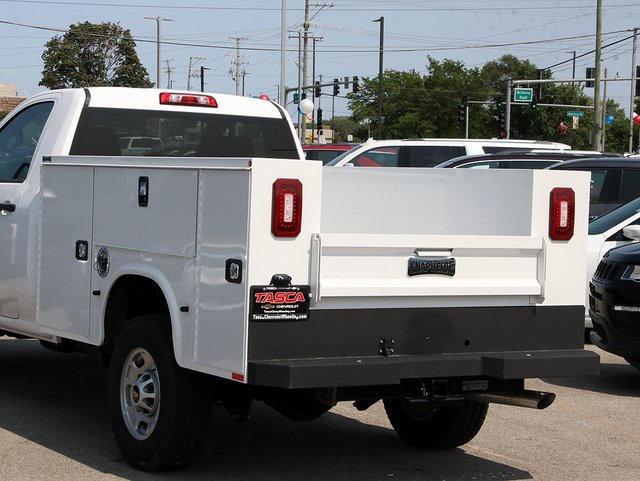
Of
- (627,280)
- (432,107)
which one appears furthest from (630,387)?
(432,107)

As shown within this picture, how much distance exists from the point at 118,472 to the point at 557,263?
2.64m

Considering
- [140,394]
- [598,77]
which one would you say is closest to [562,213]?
[140,394]

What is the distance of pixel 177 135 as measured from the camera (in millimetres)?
8539

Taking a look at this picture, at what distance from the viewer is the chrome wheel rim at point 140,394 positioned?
6.50 m

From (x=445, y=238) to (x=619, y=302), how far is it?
3.80 m

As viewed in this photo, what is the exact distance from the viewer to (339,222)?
730 cm

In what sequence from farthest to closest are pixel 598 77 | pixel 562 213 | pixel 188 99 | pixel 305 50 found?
pixel 305 50 < pixel 598 77 < pixel 188 99 < pixel 562 213

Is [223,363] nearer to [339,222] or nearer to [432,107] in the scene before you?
[339,222]

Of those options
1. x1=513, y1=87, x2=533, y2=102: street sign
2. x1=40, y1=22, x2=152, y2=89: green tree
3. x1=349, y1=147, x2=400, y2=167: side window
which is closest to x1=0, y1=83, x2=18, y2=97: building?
x1=40, y1=22, x2=152, y2=89: green tree

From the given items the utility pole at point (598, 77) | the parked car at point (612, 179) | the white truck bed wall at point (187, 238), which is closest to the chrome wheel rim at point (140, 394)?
the white truck bed wall at point (187, 238)

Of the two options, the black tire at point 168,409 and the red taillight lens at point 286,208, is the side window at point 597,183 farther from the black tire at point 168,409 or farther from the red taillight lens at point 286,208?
the red taillight lens at point 286,208

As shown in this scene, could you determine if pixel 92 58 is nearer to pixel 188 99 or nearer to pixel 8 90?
pixel 8 90

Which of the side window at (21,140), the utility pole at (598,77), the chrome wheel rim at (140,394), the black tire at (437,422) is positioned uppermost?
the utility pole at (598,77)

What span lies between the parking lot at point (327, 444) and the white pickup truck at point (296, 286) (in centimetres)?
29
